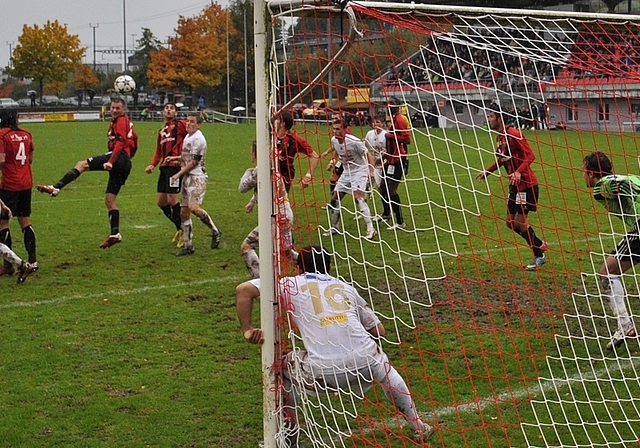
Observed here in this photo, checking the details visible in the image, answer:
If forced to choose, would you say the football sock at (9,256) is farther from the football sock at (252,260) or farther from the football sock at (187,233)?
the football sock at (252,260)

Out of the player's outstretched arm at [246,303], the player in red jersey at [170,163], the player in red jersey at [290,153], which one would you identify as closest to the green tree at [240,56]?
the player in red jersey at [170,163]

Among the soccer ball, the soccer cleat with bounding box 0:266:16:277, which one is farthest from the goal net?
the soccer ball

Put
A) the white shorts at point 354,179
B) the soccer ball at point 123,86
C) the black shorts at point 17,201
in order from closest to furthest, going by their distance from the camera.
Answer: the black shorts at point 17,201
the white shorts at point 354,179
the soccer ball at point 123,86

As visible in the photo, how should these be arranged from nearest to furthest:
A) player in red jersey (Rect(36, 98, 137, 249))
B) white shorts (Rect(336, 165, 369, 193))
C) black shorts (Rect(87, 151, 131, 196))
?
player in red jersey (Rect(36, 98, 137, 249))
black shorts (Rect(87, 151, 131, 196))
white shorts (Rect(336, 165, 369, 193))

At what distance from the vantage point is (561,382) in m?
6.49

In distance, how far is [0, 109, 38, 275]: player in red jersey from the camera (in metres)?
10.3

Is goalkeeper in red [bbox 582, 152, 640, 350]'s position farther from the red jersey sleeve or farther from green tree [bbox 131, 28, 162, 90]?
green tree [bbox 131, 28, 162, 90]

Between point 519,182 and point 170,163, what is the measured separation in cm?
472

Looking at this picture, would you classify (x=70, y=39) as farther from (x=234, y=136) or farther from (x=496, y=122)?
(x=496, y=122)

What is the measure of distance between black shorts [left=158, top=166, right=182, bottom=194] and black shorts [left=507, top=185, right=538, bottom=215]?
174 inches

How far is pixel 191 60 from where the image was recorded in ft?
226

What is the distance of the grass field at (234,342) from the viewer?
581cm

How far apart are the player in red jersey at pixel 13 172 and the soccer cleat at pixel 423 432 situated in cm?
623

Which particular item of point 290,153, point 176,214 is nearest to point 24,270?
point 176,214
